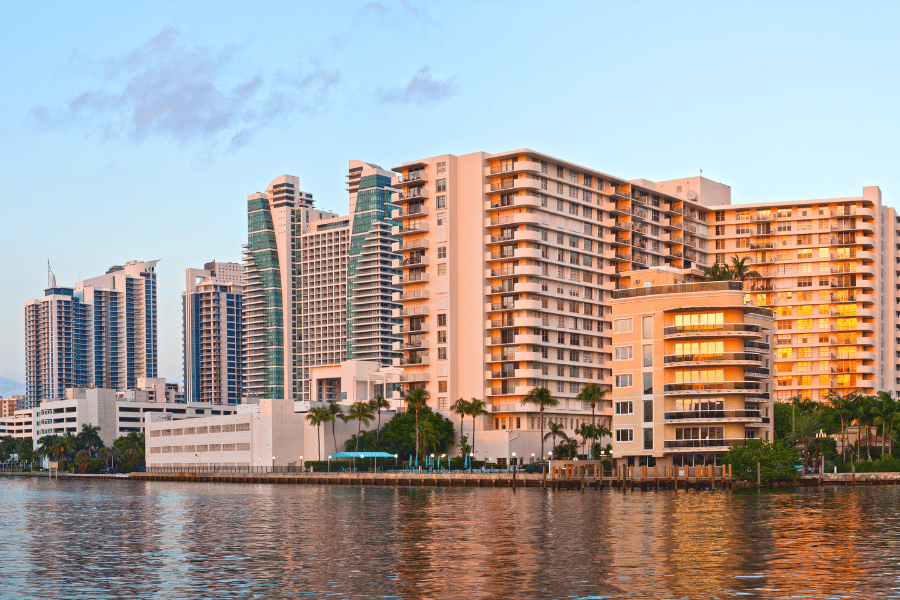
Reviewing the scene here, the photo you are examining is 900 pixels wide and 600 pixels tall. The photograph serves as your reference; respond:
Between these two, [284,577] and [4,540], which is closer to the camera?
[284,577]

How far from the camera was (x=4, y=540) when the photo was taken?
74250mm

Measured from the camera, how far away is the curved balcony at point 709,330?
5310 inches

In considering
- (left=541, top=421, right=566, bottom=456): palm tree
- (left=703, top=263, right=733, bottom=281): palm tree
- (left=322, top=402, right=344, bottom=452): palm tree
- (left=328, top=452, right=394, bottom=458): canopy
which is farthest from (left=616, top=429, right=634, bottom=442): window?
(left=322, top=402, right=344, bottom=452): palm tree

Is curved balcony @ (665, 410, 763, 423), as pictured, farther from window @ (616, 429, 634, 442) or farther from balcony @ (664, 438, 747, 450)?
window @ (616, 429, 634, 442)

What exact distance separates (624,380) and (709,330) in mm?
12507

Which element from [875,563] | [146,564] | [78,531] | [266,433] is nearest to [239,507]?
[78,531]

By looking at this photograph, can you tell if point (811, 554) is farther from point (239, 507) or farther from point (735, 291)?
point (735, 291)

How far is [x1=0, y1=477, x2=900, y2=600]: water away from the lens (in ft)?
154

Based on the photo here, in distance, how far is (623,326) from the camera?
140 metres

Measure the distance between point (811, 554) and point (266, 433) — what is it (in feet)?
497

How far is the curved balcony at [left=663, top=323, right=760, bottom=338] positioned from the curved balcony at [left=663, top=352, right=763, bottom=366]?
2.56 m

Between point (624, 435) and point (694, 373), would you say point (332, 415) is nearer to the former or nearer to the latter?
point (624, 435)

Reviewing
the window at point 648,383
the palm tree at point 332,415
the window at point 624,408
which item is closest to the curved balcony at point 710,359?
the window at point 648,383

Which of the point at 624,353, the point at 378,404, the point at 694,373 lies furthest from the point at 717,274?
the point at 378,404
